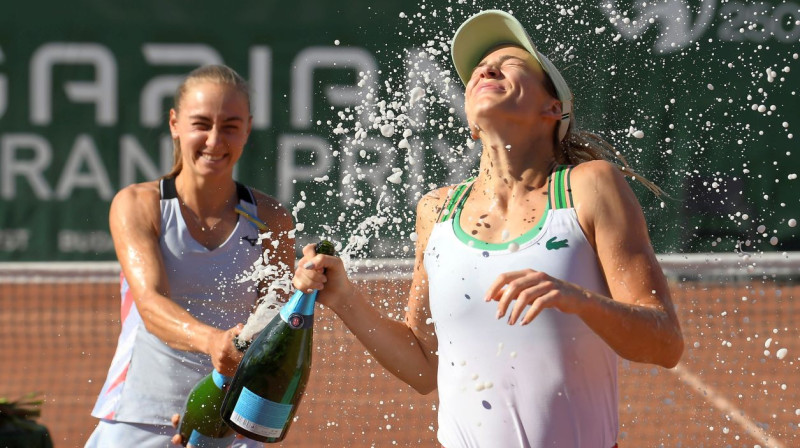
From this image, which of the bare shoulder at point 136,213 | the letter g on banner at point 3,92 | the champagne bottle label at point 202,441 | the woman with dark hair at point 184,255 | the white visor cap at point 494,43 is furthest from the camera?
the letter g on banner at point 3,92

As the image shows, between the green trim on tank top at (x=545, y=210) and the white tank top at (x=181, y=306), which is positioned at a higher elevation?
the green trim on tank top at (x=545, y=210)

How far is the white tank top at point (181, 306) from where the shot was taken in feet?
11.0

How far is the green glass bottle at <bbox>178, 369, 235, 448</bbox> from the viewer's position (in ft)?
10.2

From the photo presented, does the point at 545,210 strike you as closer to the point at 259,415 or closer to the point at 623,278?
the point at 623,278

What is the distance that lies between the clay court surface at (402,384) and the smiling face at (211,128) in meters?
3.42

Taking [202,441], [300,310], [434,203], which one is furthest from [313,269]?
[202,441]

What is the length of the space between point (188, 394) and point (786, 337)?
7327mm

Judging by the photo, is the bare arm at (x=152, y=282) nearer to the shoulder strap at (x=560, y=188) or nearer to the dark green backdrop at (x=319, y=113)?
the shoulder strap at (x=560, y=188)

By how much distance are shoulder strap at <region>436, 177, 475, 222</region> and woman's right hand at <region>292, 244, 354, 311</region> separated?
0.95 feet

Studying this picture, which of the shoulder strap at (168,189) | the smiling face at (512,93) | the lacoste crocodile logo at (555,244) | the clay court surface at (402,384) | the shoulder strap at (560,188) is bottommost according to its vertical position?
the clay court surface at (402,384)

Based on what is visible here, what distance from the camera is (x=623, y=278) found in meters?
2.25

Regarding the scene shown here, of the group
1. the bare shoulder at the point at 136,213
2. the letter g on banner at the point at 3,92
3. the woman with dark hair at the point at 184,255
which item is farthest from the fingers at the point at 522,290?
the letter g on banner at the point at 3,92

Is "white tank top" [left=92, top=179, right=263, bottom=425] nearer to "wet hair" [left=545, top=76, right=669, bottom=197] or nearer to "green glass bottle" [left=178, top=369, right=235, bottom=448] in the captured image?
"green glass bottle" [left=178, top=369, right=235, bottom=448]

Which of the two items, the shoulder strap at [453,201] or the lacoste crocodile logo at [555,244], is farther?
the shoulder strap at [453,201]
